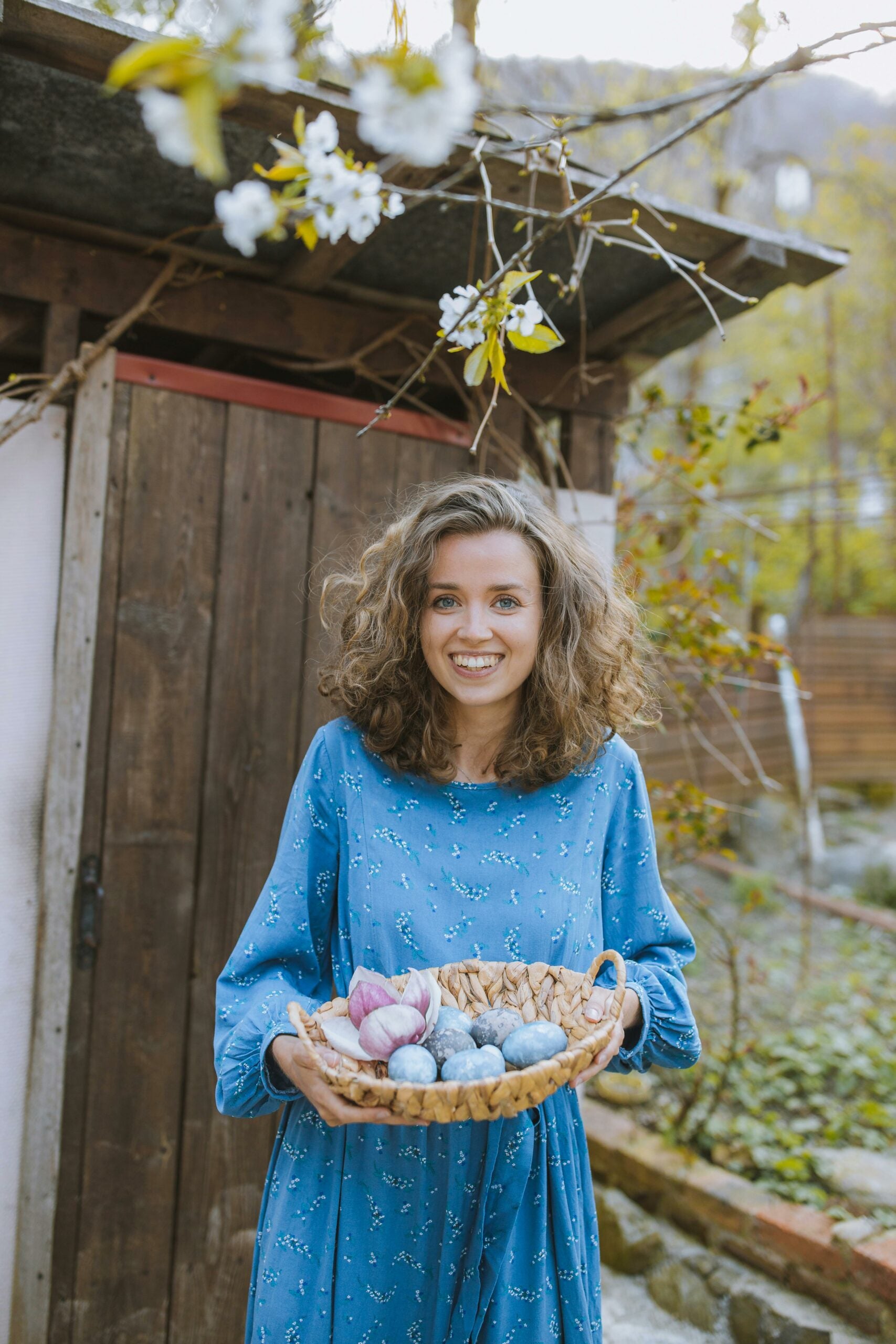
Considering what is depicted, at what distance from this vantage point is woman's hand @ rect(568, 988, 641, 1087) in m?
1.29

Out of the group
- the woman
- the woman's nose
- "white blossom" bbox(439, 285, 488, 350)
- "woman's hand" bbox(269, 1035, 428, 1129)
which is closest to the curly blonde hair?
the woman

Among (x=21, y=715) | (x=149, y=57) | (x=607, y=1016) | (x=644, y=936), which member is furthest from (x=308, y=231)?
(x=21, y=715)

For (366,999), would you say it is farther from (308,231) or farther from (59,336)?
(59,336)

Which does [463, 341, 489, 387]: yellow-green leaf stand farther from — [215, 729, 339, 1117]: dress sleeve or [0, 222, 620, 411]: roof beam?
[0, 222, 620, 411]: roof beam

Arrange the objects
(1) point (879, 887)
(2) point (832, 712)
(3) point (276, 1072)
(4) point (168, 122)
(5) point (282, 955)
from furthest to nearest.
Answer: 1. (2) point (832, 712)
2. (1) point (879, 887)
3. (5) point (282, 955)
4. (3) point (276, 1072)
5. (4) point (168, 122)

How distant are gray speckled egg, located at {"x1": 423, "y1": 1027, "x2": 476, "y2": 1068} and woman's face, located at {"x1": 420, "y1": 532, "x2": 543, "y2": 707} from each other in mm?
509

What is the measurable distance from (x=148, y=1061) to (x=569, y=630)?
1.39 m

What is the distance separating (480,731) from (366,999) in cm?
53

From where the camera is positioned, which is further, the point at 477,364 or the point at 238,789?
the point at 238,789

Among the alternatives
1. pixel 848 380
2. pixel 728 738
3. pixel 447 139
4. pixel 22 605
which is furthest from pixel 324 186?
pixel 848 380

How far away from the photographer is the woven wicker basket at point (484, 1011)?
3.67 feet

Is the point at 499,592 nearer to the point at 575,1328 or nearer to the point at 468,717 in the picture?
the point at 468,717

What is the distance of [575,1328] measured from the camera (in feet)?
4.76

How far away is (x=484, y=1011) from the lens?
4.58ft
